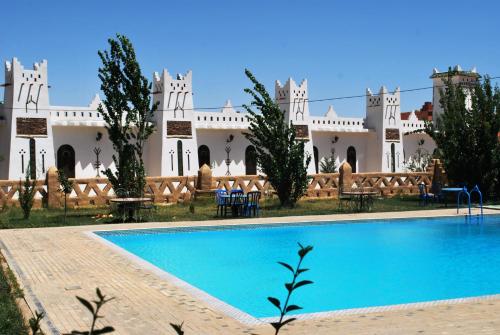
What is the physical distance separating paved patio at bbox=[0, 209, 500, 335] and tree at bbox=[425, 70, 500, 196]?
53.7 feet

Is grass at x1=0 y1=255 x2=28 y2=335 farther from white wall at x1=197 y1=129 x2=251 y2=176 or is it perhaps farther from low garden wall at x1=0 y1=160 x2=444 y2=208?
white wall at x1=197 y1=129 x2=251 y2=176

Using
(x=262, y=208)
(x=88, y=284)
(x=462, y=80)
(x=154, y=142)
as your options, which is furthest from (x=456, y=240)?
(x=462, y=80)

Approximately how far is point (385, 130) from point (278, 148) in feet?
45.4

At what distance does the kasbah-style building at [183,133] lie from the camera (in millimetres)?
23547

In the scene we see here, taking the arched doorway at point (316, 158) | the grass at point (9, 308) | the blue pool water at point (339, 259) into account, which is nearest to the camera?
the grass at point (9, 308)

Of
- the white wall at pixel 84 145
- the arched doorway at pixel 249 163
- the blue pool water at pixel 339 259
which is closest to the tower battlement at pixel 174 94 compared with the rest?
the white wall at pixel 84 145

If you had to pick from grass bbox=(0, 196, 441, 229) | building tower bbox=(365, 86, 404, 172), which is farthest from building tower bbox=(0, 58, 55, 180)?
building tower bbox=(365, 86, 404, 172)

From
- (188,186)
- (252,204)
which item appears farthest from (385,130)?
(252,204)

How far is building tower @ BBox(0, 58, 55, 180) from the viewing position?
76.3ft

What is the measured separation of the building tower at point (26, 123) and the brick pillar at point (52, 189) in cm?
339

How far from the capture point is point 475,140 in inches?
909

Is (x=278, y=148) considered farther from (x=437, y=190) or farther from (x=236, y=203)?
(x=437, y=190)

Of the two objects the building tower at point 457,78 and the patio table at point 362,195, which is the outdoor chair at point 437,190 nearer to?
the patio table at point 362,195

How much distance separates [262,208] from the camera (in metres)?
20.6
